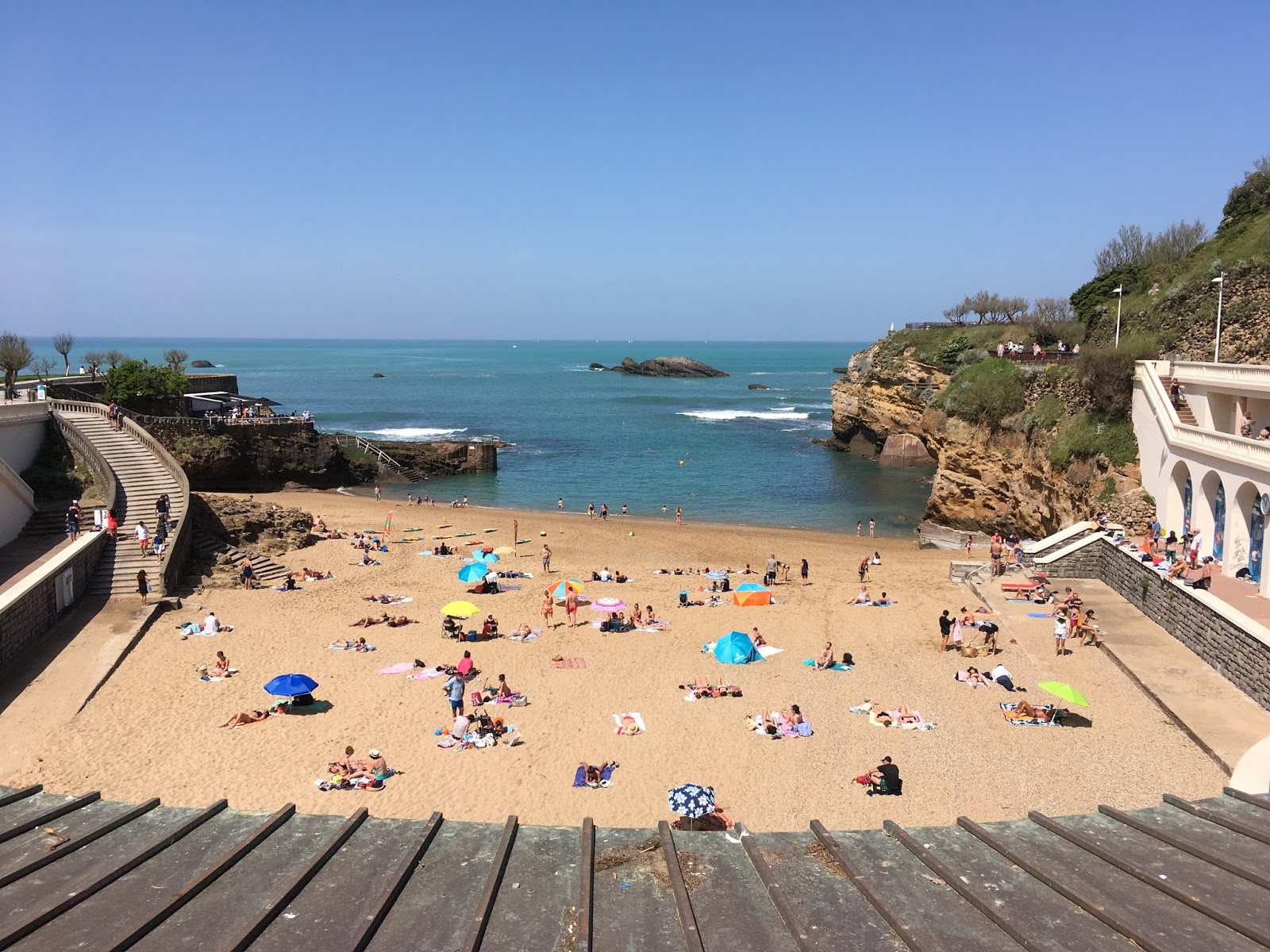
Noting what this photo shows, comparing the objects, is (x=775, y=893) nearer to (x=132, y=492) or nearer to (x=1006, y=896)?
(x=1006, y=896)

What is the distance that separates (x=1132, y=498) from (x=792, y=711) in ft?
50.5

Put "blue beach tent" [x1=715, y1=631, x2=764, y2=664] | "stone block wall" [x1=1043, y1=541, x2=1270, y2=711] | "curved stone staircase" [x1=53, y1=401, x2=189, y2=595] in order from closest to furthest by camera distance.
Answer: "stone block wall" [x1=1043, y1=541, x2=1270, y2=711] → "blue beach tent" [x1=715, y1=631, x2=764, y2=664] → "curved stone staircase" [x1=53, y1=401, x2=189, y2=595]

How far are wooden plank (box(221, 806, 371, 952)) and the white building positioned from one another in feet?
63.0

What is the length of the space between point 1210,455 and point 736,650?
42.0 ft

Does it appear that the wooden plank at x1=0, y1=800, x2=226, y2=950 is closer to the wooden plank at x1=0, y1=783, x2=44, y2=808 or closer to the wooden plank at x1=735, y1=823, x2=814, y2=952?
the wooden plank at x1=0, y1=783, x2=44, y2=808

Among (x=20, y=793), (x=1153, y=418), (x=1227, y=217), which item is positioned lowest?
(x=20, y=793)

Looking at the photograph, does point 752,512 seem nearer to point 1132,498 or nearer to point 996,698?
point 1132,498

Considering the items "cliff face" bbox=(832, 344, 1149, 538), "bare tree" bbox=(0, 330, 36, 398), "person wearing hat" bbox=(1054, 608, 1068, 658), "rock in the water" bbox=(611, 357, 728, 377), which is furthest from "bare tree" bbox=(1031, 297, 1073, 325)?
"rock in the water" bbox=(611, 357, 728, 377)

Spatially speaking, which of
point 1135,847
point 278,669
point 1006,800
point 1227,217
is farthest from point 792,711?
point 1227,217

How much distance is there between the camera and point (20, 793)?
26.4ft

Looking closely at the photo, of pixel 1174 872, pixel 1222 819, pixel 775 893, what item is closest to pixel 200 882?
pixel 775 893

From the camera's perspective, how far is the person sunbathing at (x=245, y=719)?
15062 mm

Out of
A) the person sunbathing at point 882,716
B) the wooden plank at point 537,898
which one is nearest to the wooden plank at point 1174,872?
the wooden plank at point 537,898

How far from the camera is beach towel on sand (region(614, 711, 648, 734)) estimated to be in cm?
1492
